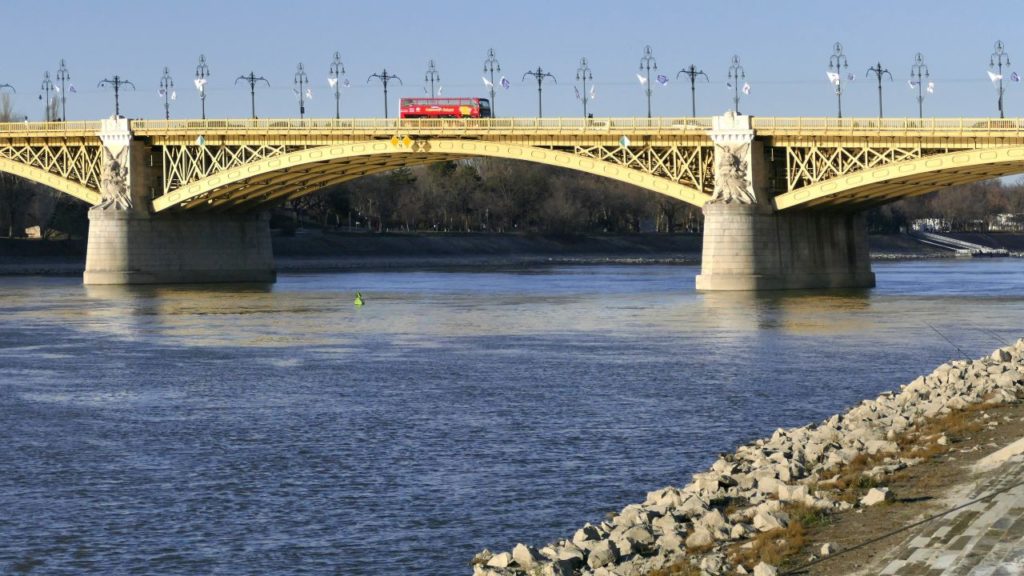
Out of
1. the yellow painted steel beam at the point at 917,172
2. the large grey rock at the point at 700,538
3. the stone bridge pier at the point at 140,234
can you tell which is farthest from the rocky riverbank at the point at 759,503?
the stone bridge pier at the point at 140,234

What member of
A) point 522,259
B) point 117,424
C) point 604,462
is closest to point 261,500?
point 604,462

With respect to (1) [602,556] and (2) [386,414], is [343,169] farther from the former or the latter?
(1) [602,556]

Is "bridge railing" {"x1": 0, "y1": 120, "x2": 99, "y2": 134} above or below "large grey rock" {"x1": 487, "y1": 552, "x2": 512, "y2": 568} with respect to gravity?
above

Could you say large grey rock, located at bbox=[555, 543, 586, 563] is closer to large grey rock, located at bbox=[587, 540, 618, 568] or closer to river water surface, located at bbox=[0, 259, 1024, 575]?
large grey rock, located at bbox=[587, 540, 618, 568]

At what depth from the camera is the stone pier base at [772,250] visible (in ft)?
253

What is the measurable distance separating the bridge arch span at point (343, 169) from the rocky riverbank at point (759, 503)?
175 ft

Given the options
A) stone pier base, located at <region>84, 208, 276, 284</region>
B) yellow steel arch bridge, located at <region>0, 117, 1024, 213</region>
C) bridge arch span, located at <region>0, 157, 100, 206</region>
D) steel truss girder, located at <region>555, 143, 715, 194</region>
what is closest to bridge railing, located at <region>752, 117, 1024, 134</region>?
yellow steel arch bridge, located at <region>0, 117, 1024, 213</region>

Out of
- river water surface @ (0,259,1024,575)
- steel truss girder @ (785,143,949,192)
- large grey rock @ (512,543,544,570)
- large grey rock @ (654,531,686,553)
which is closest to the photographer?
large grey rock @ (512,543,544,570)

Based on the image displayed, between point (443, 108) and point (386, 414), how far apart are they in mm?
53875

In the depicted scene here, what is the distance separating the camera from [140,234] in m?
93.1

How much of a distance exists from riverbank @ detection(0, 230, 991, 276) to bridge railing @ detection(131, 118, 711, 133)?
3640 centimetres

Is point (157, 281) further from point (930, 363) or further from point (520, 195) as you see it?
point (520, 195)

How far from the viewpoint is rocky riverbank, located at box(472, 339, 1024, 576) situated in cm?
1522

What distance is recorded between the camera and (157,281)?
93.4 metres
